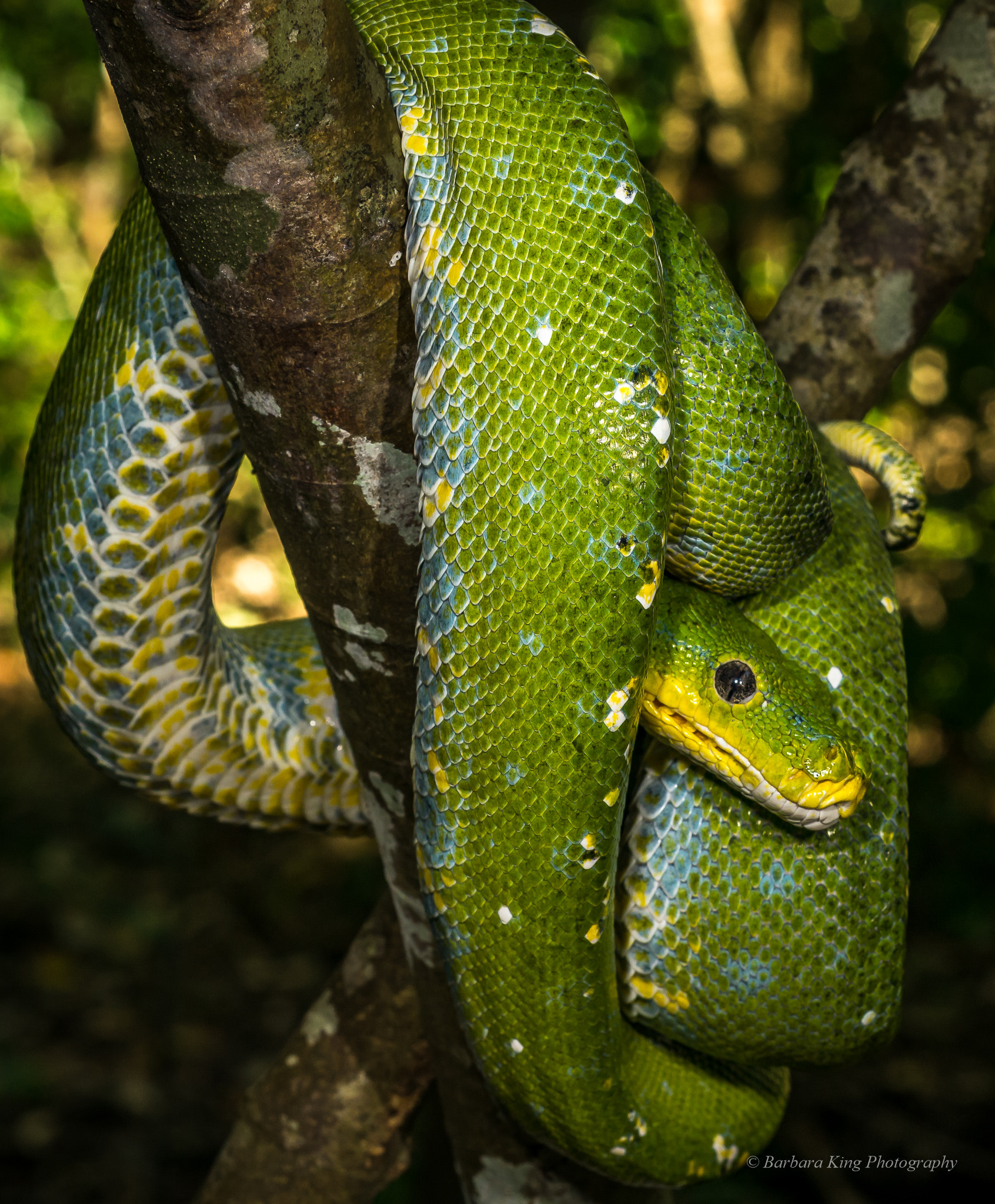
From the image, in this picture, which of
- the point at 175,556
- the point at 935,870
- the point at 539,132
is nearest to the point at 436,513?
the point at 539,132

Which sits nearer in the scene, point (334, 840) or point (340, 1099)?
point (340, 1099)

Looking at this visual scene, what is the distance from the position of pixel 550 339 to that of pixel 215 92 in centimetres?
38

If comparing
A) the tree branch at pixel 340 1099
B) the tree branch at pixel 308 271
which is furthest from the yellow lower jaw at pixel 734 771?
the tree branch at pixel 340 1099

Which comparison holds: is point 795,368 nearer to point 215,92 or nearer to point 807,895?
point 807,895

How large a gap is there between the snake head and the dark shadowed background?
4.99 feet

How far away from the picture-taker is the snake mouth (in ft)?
4.19

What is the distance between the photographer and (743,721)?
1311mm

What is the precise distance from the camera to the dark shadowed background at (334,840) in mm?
3305

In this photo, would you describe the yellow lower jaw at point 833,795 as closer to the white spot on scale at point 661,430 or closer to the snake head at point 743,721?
the snake head at point 743,721

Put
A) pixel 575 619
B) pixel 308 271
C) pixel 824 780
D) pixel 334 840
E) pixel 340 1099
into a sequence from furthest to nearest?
pixel 334 840 → pixel 340 1099 → pixel 824 780 → pixel 575 619 → pixel 308 271

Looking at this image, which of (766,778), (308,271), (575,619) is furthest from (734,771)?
(308,271)

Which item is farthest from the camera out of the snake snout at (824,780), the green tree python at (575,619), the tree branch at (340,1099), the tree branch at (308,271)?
the tree branch at (340,1099)

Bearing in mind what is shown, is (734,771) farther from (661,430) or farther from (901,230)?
(901,230)

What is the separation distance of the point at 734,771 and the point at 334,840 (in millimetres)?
3736
